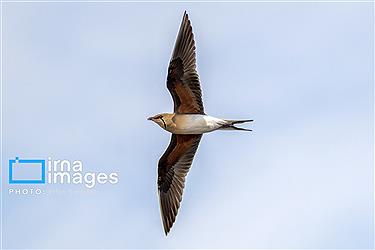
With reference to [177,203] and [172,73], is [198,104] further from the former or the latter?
[177,203]

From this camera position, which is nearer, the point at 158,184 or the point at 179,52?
the point at 179,52

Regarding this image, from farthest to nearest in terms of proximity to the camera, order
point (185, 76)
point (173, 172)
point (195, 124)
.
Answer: point (173, 172)
point (185, 76)
point (195, 124)

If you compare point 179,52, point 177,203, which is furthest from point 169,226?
point 179,52

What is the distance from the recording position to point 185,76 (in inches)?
711

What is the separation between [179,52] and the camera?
18125 millimetres

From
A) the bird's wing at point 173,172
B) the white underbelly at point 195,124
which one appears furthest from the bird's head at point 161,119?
the bird's wing at point 173,172

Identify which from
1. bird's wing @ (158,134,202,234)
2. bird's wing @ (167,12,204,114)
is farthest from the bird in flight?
bird's wing @ (158,134,202,234)

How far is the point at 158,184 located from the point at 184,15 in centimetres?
349

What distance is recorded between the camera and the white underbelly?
17672 mm

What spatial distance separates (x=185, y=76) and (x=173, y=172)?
217 cm

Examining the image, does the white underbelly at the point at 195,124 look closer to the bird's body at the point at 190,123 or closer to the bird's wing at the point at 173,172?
the bird's body at the point at 190,123

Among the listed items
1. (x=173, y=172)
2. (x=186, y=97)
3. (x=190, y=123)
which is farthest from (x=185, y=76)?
(x=173, y=172)

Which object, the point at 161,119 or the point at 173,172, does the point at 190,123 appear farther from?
the point at 173,172

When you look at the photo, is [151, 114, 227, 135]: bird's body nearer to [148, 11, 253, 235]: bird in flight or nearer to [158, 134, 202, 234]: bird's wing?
[148, 11, 253, 235]: bird in flight
